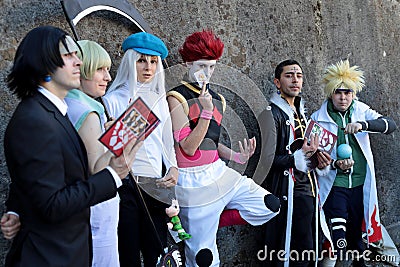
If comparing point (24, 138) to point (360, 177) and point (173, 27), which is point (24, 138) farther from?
point (360, 177)

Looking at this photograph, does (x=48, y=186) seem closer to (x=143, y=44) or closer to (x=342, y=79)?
(x=143, y=44)

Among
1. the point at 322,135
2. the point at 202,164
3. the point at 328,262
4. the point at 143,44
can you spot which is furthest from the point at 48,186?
the point at 328,262

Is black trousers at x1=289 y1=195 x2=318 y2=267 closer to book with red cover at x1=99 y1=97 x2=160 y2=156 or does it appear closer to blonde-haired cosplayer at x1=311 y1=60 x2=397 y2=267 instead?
blonde-haired cosplayer at x1=311 y1=60 x2=397 y2=267

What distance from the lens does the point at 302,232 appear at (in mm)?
4188

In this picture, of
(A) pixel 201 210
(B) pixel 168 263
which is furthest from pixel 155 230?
(A) pixel 201 210

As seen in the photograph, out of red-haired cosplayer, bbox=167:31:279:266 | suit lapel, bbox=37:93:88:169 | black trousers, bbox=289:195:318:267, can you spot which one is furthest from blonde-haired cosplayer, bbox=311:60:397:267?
suit lapel, bbox=37:93:88:169

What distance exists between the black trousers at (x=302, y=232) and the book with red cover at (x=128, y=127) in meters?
2.29

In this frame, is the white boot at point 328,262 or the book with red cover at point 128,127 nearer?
the book with red cover at point 128,127

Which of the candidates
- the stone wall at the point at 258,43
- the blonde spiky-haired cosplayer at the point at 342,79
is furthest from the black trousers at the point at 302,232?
the blonde spiky-haired cosplayer at the point at 342,79

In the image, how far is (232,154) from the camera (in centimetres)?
393

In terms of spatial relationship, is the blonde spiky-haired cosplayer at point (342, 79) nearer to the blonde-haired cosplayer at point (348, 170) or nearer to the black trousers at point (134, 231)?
the blonde-haired cosplayer at point (348, 170)

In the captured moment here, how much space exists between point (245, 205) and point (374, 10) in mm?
3838

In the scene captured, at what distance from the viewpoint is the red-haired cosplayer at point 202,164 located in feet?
11.3

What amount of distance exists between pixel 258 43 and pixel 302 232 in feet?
5.72
